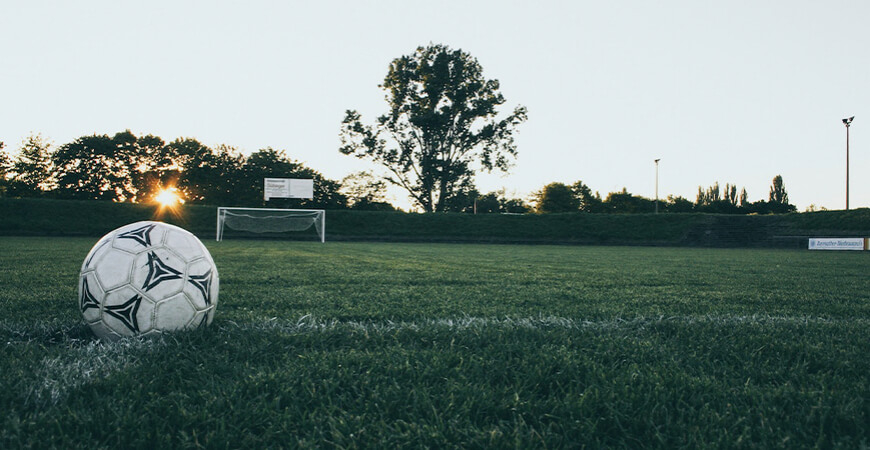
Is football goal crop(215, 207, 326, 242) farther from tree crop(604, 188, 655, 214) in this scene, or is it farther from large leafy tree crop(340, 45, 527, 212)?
tree crop(604, 188, 655, 214)

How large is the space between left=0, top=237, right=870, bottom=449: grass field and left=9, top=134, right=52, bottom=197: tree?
5232cm

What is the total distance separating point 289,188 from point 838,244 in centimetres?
3105

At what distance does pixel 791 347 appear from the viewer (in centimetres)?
224

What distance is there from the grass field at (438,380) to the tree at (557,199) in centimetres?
6980

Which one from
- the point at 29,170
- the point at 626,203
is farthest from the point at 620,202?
the point at 29,170

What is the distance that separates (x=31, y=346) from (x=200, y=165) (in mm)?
49644

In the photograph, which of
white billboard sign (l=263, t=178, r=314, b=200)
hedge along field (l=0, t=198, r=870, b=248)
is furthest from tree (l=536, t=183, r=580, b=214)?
white billboard sign (l=263, t=178, r=314, b=200)

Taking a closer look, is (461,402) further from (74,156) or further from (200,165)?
(74,156)

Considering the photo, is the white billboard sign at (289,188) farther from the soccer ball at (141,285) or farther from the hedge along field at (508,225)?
the soccer ball at (141,285)

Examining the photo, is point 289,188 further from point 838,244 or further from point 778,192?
point 778,192

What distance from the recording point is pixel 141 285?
6.85 ft

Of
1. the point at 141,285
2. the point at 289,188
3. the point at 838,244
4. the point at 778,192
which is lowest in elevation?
the point at 838,244

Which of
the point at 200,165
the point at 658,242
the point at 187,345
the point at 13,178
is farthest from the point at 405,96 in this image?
the point at 13,178

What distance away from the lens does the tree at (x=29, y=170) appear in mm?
40906
